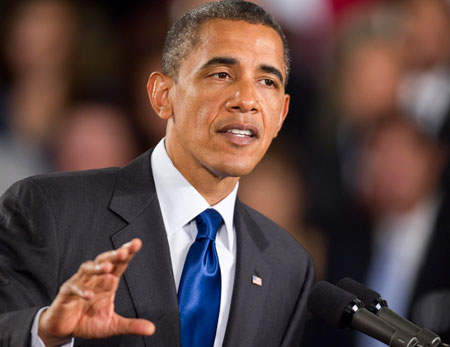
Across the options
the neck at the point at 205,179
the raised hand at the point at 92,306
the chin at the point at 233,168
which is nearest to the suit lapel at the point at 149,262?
the neck at the point at 205,179

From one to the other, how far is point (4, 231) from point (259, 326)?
900mm

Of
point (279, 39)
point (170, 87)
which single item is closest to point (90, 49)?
point (170, 87)

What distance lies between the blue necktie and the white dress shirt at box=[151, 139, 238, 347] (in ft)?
0.15

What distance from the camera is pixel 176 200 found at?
2.09m

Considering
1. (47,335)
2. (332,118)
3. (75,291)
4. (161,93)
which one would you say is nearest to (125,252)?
(75,291)

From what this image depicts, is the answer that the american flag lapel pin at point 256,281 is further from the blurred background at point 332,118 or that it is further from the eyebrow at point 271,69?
the blurred background at point 332,118

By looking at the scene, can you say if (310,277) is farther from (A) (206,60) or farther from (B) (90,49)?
(B) (90,49)

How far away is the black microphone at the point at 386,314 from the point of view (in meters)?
1.36

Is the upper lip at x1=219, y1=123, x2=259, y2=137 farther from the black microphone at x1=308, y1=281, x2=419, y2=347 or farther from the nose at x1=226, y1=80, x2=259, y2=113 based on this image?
the black microphone at x1=308, y1=281, x2=419, y2=347

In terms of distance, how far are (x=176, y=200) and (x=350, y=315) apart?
0.81m

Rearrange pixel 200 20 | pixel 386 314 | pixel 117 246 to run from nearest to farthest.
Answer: pixel 386 314, pixel 117 246, pixel 200 20

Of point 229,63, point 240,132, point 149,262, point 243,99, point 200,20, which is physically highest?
point 200,20

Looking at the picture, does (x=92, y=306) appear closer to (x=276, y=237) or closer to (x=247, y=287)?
(x=247, y=287)

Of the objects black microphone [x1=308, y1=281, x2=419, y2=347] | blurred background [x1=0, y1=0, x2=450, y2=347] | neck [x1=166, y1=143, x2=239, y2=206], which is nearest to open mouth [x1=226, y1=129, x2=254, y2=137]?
neck [x1=166, y1=143, x2=239, y2=206]
